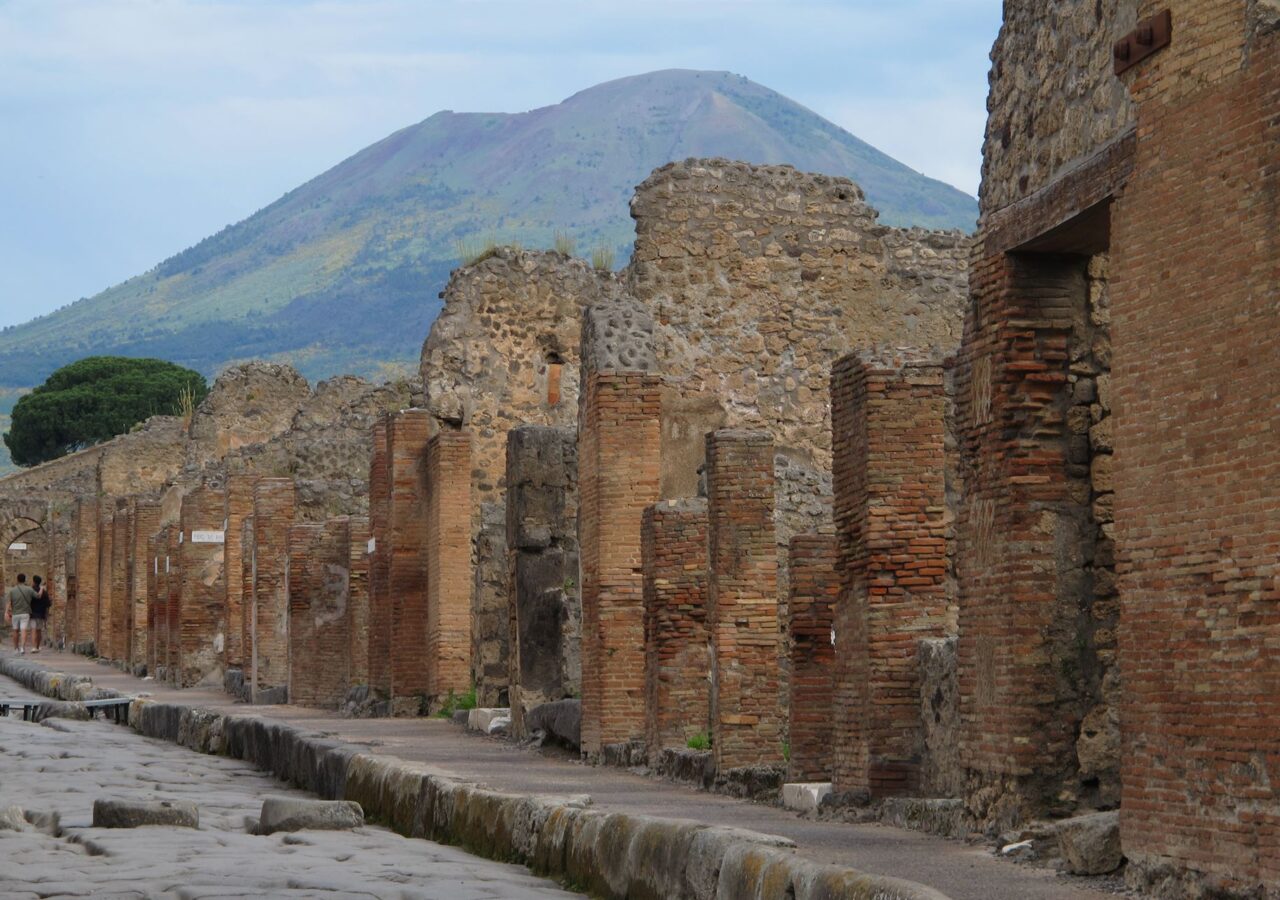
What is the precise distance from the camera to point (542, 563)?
17812mm

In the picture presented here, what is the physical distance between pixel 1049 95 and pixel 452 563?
12182mm

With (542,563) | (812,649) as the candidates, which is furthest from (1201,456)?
(542,563)

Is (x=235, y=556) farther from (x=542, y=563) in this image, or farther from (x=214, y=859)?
→ (x=214, y=859)

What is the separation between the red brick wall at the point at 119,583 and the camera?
42094 mm

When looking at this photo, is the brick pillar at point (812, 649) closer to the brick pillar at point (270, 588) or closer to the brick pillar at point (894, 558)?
the brick pillar at point (894, 558)

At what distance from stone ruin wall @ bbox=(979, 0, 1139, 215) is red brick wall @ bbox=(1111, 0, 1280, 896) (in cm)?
71

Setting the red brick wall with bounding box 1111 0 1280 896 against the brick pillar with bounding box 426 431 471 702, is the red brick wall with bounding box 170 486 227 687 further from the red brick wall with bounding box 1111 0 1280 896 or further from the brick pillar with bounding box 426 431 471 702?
the red brick wall with bounding box 1111 0 1280 896

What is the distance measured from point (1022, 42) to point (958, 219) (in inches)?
7536

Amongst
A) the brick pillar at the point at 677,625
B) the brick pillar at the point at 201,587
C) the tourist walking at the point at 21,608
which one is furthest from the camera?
the tourist walking at the point at 21,608

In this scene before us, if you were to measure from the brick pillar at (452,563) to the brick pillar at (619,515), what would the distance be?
5.36 meters

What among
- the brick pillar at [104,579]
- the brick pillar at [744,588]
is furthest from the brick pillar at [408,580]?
the brick pillar at [104,579]

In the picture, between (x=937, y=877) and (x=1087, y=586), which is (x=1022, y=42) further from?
(x=937, y=877)

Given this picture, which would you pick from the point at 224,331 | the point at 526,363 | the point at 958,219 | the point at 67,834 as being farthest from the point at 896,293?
the point at 958,219

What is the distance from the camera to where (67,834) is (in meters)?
9.85
